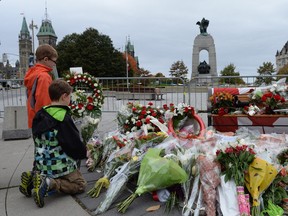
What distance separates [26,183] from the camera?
3.55 meters

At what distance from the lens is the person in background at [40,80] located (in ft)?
12.6

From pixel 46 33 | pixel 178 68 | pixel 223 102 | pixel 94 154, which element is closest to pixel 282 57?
pixel 178 68

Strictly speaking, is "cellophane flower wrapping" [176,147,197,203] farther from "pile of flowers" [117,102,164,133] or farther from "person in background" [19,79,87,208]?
"pile of flowers" [117,102,164,133]

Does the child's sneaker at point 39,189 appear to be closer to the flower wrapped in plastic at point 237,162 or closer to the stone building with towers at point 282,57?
the flower wrapped in plastic at point 237,162

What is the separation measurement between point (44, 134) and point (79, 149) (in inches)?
15.7

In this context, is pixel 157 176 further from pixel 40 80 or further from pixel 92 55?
pixel 92 55

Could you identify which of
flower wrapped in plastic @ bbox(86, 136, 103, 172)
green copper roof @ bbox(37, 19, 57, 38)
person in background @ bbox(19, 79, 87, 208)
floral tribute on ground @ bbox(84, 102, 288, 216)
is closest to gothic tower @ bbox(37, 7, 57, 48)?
green copper roof @ bbox(37, 19, 57, 38)

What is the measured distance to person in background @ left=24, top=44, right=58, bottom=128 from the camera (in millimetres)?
3846

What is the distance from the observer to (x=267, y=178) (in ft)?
9.69

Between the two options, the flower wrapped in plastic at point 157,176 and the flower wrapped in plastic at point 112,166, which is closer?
the flower wrapped in plastic at point 157,176

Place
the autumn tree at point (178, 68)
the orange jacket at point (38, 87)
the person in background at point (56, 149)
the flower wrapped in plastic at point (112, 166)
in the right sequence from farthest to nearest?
1. the autumn tree at point (178, 68)
2. the orange jacket at point (38, 87)
3. the flower wrapped in plastic at point (112, 166)
4. the person in background at point (56, 149)

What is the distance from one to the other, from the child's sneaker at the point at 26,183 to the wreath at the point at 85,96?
2364 millimetres

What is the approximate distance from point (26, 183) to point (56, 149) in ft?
1.66

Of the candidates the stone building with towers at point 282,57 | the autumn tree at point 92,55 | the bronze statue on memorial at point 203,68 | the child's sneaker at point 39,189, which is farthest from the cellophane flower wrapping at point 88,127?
the stone building with towers at point 282,57
